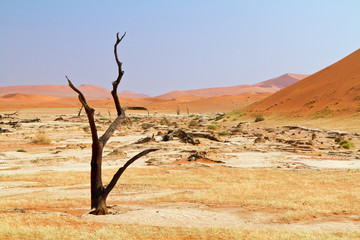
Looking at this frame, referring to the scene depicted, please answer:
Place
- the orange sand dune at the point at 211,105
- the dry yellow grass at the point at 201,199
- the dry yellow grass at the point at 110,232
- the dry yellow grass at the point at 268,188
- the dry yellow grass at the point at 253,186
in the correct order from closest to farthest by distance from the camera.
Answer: the dry yellow grass at the point at 110,232, the dry yellow grass at the point at 201,199, the dry yellow grass at the point at 268,188, the dry yellow grass at the point at 253,186, the orange sand dune at the point at 211,105

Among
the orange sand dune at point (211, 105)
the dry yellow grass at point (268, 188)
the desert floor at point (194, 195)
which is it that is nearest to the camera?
the desert floor at point (194, 195)

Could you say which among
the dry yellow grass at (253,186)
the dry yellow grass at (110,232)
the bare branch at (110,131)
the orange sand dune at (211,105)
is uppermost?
the orange sand dune at (211,105)

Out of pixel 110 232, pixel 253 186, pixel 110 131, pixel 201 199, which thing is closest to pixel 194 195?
pixel 201 199

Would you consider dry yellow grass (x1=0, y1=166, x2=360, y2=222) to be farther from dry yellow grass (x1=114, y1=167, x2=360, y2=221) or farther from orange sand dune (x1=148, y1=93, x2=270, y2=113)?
orange sand dune (x1=148, y1=93, x2=270, y2=113)

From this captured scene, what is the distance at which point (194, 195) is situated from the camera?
11.4m

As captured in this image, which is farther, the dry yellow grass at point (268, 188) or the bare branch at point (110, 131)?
the dry yellow grass at point (268, 188)

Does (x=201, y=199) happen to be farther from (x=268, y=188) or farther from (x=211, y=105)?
(x=211, y=105)

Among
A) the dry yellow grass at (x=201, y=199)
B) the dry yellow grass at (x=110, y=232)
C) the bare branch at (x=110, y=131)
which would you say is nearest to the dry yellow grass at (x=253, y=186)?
the dry yellow grass at (x=201, y=199)

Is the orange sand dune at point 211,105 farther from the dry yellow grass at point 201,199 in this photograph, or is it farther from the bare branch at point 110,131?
the bare branch at point 110,131

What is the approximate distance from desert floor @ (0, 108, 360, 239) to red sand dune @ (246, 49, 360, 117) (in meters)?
21.9

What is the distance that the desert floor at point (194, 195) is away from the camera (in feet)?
24.2

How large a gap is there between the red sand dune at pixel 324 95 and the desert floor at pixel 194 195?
21.9 metres

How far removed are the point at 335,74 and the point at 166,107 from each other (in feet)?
216

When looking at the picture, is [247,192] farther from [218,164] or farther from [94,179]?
[218,164]
